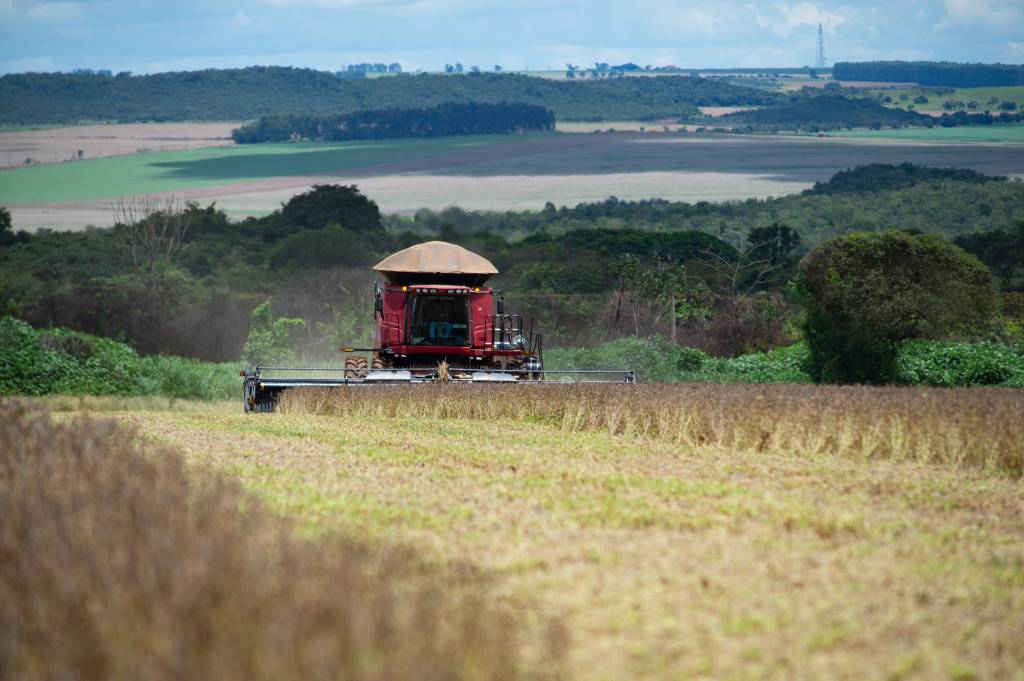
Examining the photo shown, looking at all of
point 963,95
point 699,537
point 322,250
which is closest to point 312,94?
point 963,95

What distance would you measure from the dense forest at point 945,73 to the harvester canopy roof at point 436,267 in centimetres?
8008

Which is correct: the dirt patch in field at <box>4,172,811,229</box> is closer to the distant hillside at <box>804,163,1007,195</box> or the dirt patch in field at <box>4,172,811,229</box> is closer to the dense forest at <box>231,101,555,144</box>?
the distant hillside at <box>804,163,1007,195</box>

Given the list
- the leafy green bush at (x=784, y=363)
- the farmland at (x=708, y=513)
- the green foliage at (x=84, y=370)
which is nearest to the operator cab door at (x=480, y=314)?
the leafy green bush at (x=784, y=363)

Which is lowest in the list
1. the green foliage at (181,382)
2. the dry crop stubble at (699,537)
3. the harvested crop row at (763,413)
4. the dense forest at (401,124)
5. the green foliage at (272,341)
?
the green foliage at (272,341)

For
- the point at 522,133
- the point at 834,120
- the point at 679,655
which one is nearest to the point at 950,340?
the point at 679,655

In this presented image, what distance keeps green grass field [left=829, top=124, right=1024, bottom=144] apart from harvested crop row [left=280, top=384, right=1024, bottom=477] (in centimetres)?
6458

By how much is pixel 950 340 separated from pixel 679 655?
2390cm

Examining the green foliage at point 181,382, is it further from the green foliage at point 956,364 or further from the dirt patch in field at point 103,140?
the dirt patch in field at point 103,140

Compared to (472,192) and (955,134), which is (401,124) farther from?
(955,134)

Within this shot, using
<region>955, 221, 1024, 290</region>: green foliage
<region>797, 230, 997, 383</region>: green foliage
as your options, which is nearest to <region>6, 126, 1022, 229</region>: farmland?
<region>955, 221, 1024, 290</region>: green foliage

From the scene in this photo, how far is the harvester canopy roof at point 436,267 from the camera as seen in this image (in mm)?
22703

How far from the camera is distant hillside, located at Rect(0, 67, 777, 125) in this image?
98375mm

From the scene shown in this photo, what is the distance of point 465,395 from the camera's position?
703 inches

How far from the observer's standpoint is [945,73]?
100500mm
